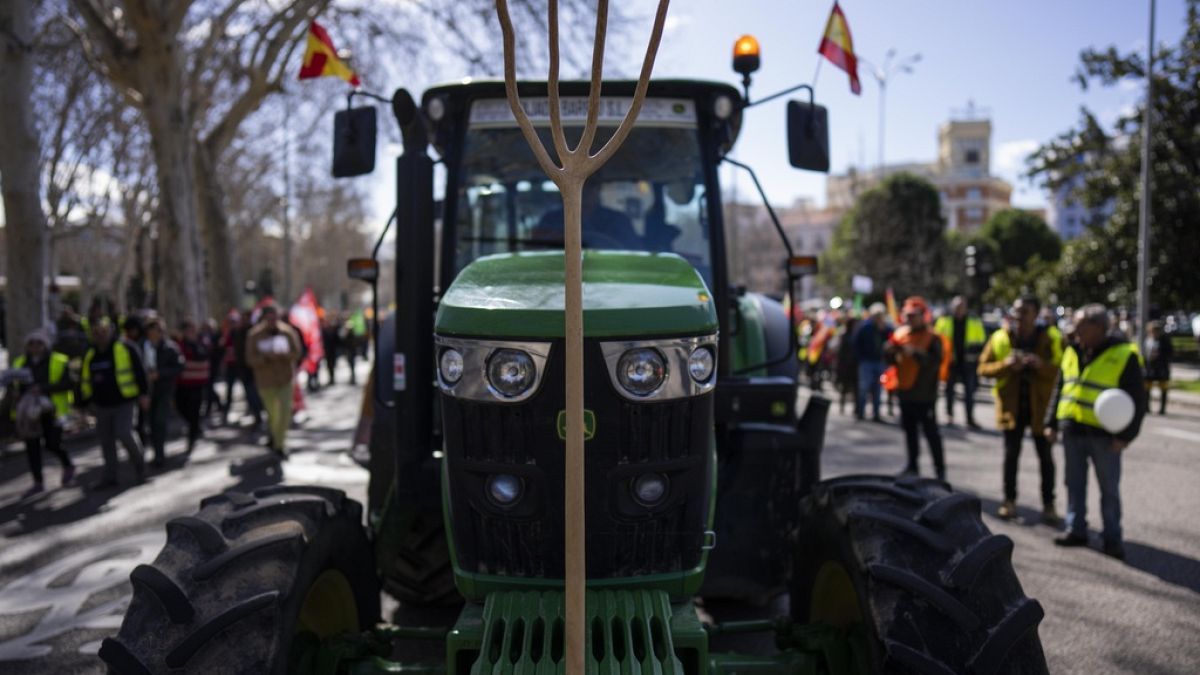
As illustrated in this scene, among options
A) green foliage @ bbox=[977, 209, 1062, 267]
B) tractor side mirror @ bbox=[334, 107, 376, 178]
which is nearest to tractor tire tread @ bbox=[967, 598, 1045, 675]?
Result: tractor side mirror @ bbox=[334, 107, 376, 178]

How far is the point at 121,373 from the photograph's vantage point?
10156 mm

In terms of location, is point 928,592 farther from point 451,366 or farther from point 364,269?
point 364,269

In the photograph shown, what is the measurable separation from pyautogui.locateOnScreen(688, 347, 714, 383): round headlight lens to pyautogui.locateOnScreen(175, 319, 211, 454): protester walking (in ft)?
36.4

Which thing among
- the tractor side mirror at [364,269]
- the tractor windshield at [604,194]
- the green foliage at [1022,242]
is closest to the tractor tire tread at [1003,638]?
the tractor windshield at [604,194]

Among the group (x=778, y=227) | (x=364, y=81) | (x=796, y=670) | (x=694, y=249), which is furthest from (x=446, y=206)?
(x=364, y=81)

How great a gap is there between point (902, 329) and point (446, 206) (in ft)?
21.7

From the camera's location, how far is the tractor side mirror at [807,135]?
4.39m

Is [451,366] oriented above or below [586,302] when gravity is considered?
below

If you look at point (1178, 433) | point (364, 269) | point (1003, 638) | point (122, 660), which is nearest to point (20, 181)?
point (364, 269)

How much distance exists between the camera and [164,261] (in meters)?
20.0

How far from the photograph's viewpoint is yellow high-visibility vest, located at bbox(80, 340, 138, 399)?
1015 centimetres

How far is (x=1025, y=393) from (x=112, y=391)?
9.11 m

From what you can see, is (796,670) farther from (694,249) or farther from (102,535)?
(102,535)

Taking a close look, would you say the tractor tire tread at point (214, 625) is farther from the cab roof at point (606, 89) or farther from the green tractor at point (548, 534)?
the cab roof at point (606, 89)
